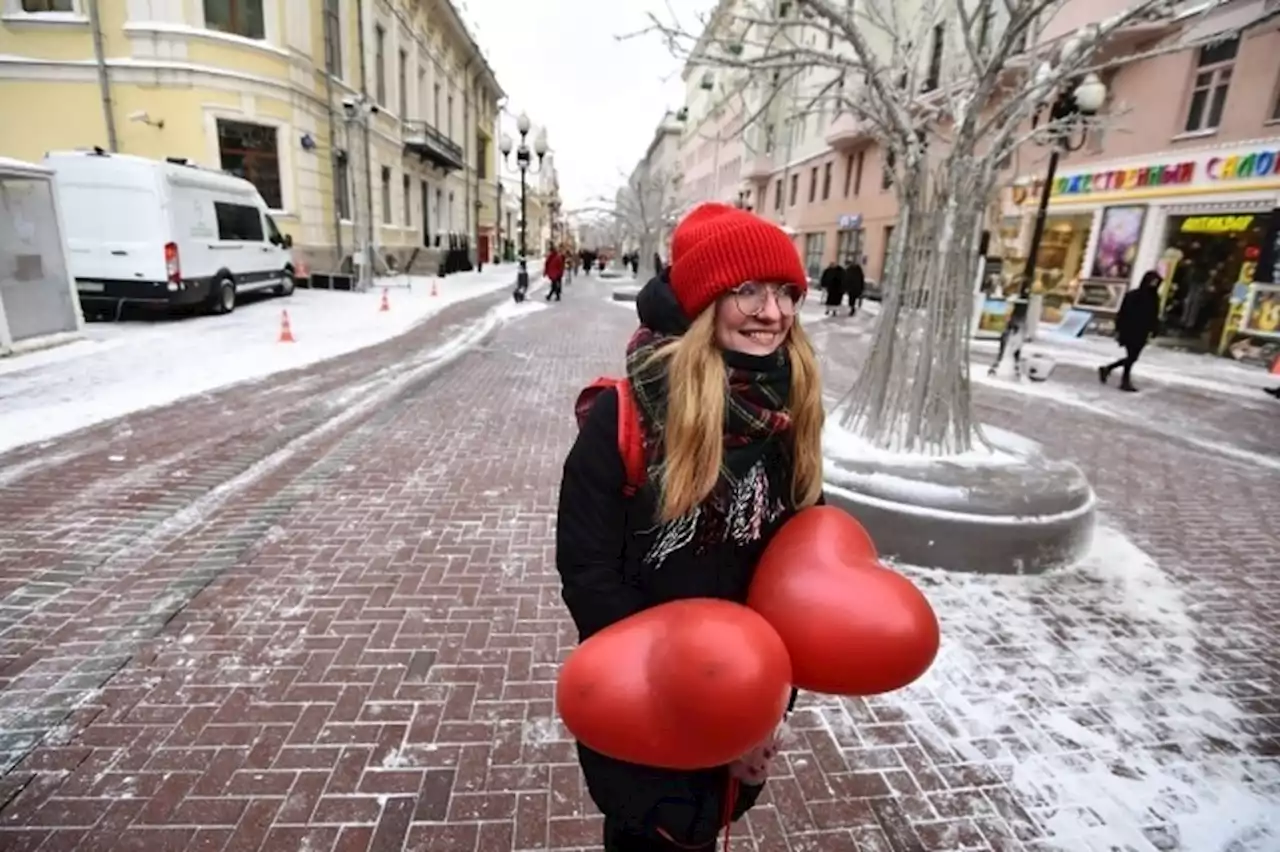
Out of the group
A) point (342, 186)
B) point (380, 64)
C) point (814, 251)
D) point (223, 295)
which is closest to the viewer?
point (223, 295)

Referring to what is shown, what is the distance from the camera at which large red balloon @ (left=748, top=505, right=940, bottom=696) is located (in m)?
1.32

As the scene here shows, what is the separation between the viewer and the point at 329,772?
8.23 ft

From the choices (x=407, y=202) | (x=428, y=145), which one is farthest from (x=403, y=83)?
(x=407, y=202)

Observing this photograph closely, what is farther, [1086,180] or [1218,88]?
[1086,180]

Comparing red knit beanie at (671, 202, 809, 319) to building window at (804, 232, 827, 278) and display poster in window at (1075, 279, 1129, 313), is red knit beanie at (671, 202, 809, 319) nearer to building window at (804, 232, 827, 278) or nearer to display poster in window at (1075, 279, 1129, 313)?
display poster in window at (1075, 279, 1129, 313)

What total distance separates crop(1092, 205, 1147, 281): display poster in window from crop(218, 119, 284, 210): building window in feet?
73.3

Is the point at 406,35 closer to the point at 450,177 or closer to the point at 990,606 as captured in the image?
the point at 450,177

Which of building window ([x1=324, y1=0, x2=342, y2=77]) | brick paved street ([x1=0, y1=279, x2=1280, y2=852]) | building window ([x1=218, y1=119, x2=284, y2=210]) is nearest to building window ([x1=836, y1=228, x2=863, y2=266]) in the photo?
building window ([x1=324, y1=0, x2=342, y2=77])

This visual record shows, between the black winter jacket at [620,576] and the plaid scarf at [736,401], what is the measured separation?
7 cm

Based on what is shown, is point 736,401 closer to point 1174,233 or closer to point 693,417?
point 693,417

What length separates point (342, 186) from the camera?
24203mm

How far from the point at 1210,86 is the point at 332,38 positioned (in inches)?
973

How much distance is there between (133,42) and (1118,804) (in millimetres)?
23945

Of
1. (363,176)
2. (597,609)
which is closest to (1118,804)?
(597,609)
